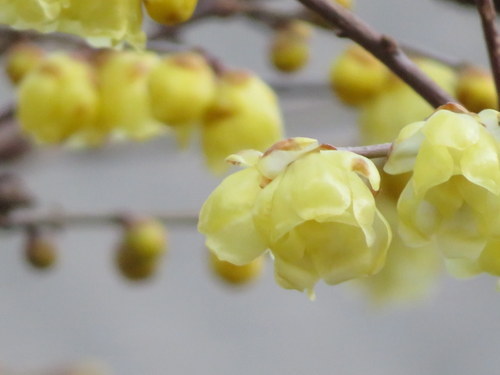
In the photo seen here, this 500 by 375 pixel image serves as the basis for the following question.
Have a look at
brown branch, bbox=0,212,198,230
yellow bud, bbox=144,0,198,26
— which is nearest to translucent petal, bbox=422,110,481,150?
yellow bud, bbox=144,0,198,26

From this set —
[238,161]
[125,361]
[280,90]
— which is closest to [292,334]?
[125,361]

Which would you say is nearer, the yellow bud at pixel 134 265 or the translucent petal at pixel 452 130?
the translucent petal at pixel 452 130

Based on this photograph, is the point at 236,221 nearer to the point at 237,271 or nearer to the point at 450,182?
the point at 450,182

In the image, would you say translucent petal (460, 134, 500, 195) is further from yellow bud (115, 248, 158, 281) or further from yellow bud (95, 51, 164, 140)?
yellow bud (115, 248, 158, 281)

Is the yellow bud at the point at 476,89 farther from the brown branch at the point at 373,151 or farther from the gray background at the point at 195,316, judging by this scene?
the gray background at the point at 195,316

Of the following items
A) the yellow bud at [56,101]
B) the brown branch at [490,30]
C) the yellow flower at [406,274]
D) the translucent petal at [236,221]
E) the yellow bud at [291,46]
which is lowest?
the yellow flower at [406,274]

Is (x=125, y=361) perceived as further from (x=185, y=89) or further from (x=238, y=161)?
(x=238, y=161)

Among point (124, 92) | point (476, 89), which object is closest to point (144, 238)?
point (124, 92)

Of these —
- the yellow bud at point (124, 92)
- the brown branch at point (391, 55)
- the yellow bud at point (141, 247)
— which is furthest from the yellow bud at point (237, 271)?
the brown branch at point (391, 55)
